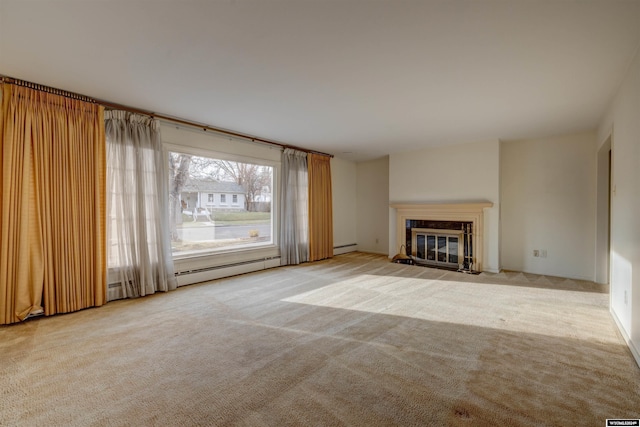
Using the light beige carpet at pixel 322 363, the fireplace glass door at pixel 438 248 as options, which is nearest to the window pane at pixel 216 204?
the light beige carpet at pixel 322 363

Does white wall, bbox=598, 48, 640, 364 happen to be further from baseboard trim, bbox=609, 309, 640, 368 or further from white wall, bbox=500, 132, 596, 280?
white wall, bbox=500, 132, 596, 280

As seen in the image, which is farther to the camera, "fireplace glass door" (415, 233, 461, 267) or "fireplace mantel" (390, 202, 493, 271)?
"fireplace glass door" (415, 233, 461, 267)

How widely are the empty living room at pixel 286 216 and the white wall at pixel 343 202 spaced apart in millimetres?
1475

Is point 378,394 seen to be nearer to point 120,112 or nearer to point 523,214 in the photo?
point 120,112

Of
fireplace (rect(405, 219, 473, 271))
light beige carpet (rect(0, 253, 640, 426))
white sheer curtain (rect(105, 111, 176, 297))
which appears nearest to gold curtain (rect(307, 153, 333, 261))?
fireplace (rect(405, 219, 473, 271))

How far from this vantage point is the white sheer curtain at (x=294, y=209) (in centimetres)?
548

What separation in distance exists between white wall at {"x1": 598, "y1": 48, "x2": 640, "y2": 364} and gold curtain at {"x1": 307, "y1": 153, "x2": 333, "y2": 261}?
4406 mm

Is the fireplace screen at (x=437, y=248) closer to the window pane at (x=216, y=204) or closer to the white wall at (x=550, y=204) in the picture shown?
the white wall at (x=550, y=204)

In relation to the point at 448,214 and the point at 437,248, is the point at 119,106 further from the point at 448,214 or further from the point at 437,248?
the point at 437,248

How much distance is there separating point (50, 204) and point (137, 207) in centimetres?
80

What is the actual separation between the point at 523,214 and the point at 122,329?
6026 millimetres

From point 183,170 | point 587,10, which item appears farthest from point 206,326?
point 587,10

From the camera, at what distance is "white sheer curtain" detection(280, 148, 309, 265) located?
216 inches

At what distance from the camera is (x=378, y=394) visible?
5.60 ft
